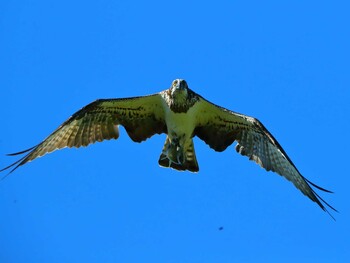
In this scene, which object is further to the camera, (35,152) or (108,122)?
(108,122)

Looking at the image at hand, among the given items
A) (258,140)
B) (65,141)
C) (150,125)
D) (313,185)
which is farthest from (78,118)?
(313,185)

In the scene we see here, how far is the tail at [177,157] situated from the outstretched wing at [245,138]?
0.50m

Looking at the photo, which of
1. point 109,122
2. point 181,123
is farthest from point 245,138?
point 109,122

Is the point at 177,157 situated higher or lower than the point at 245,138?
lower

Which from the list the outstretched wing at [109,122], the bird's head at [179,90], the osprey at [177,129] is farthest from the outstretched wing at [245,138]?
the outstretched wing at [109,122]

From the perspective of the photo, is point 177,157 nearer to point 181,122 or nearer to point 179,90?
point 181,122

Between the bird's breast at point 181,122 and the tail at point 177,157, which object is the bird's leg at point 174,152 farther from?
the bird's breast at point 181,122

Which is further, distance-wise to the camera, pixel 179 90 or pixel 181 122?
pixel 181 122

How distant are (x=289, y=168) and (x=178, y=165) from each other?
2088mm

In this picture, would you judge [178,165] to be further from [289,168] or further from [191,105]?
[289,168]

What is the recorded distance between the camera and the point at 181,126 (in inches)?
489

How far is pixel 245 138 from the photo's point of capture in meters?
12.9

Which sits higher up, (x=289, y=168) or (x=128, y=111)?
(x=128, y=111)

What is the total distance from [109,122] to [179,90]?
5.51 feet
